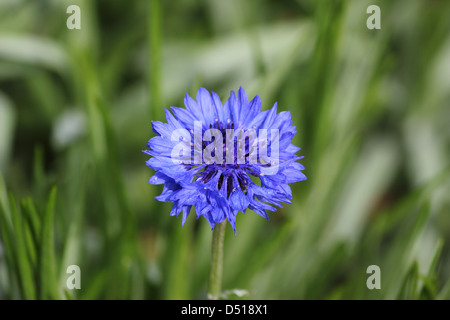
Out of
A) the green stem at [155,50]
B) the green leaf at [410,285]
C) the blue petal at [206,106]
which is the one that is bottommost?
the green leaf at [410,285]

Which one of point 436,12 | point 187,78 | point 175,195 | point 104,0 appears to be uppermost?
point 104,0

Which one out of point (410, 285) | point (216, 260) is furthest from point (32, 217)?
point (410, 285)

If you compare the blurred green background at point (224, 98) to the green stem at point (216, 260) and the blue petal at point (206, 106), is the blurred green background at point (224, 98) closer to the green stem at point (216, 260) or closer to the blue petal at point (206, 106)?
the green stem at point (216, 260)

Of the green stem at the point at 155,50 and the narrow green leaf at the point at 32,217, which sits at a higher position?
the green stem at the point at 155,50

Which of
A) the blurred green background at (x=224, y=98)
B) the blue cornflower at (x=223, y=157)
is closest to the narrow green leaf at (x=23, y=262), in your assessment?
the blurred green background at (x=224, y=98)

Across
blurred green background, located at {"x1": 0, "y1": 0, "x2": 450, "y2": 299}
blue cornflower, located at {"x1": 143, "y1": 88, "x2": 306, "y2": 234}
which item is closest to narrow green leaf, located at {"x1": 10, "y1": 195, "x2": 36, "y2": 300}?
A: blurred green background, located at {"x1": 0, "y1": 0, "x2": 450, "y2": 299}
